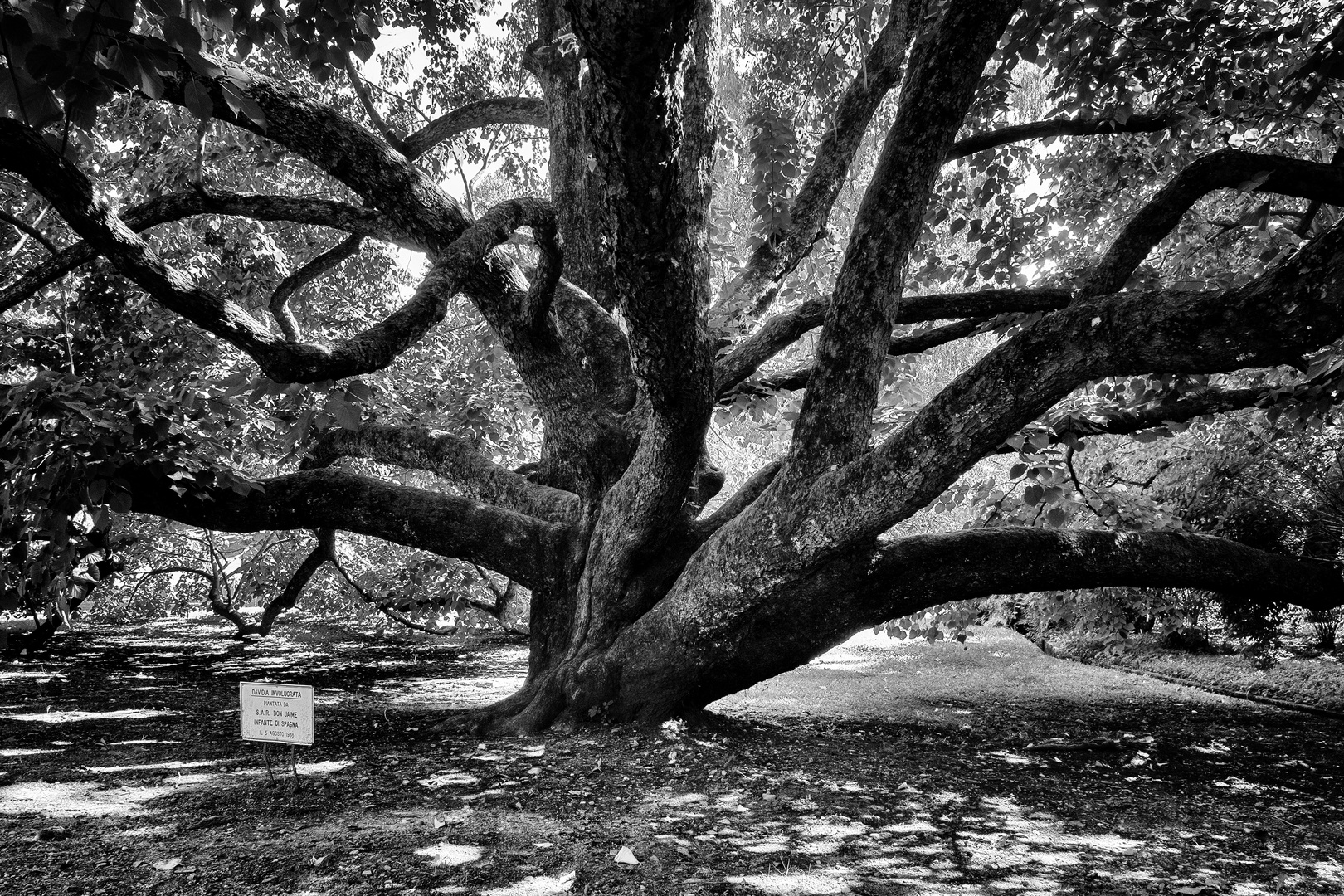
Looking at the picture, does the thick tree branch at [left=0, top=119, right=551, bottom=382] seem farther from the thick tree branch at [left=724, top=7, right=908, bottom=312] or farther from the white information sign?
the thick tree branch at [left=724, top=7, right=908, bottom=312]

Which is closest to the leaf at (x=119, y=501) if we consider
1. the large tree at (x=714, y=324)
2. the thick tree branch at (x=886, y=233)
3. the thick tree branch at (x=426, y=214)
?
the large tree at (x=714, y=324)

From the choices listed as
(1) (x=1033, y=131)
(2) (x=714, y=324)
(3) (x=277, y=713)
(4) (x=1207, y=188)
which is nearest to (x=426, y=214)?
(2) (x=714, y=324)

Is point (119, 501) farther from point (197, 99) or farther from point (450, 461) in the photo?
point (197, 99)

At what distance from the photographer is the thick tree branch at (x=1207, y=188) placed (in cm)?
396

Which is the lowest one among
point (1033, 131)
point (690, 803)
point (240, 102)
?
point (690, 803)

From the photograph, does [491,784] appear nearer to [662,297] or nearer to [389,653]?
[662,297]

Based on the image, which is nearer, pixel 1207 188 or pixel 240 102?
pixel 240 102

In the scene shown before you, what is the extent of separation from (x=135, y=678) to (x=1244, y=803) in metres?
8.88

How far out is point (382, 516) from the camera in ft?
18.8

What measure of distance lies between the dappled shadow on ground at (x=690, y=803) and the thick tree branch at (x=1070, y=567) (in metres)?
0.96

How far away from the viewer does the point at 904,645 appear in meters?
12.9

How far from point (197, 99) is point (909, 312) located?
407 cm

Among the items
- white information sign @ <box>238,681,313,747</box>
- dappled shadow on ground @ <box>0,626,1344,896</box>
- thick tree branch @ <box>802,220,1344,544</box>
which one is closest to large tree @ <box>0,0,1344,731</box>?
thick tree branch @ <box>802,220,1344,544</box>

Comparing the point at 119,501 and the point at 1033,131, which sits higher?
the point at 1033,131
